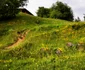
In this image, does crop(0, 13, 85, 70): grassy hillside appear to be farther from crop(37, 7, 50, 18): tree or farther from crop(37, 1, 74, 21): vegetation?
crop(37, 7, 50, 18): tree

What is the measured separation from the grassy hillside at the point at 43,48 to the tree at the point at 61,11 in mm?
24836

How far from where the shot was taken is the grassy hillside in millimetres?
24109

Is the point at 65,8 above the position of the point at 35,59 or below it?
above

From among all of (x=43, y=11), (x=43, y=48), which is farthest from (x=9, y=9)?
(x=43, y=11)

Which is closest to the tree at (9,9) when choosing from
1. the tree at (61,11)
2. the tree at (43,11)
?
the tree at (61,11)

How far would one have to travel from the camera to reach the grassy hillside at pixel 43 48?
24.1m

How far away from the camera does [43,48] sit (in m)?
29.8

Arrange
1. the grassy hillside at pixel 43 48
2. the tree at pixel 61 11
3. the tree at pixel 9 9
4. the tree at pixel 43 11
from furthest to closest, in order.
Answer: the tree at pixel 43 11
the tree at pixel 61 11
the tree at pixel 9 9
the grassy hillside at pixel 43 48

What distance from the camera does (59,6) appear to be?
68562 mm

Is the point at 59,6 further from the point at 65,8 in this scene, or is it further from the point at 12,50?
the point at 12,50

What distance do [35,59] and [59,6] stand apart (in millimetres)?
43590

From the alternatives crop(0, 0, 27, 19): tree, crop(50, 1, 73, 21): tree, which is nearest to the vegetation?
crop(50, 1, 73, 21): tree


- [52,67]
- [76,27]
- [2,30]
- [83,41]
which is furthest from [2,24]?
[52,67]

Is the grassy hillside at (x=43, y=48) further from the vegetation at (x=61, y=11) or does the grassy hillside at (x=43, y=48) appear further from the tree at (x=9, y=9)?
the vegetation at (x=61, y=11)
